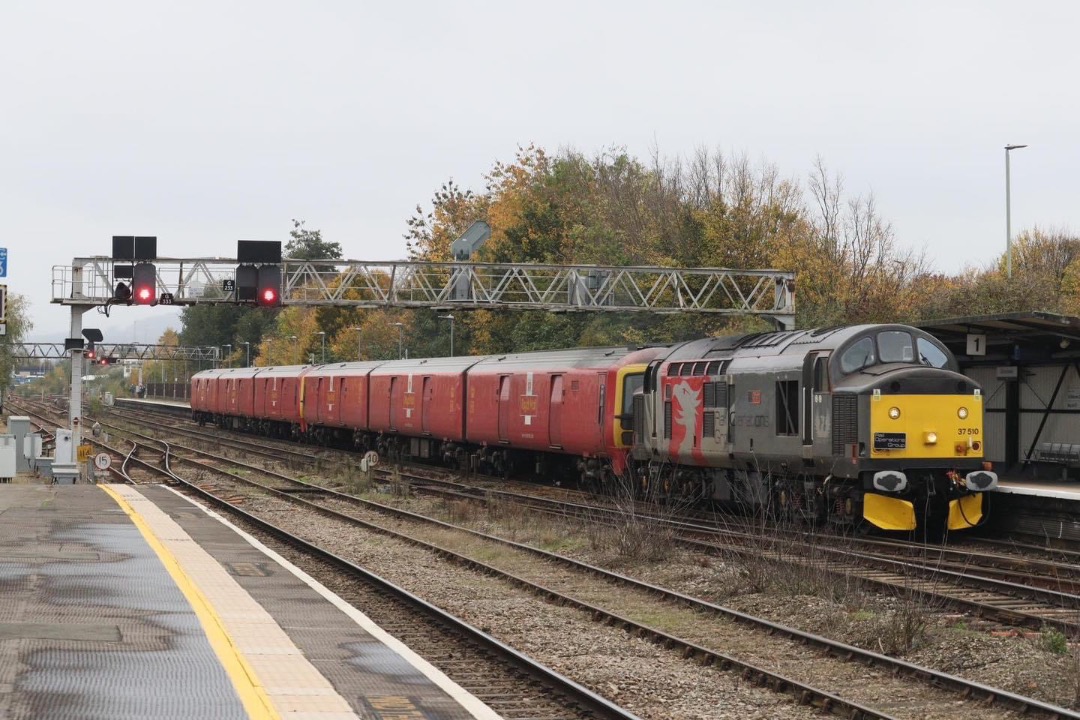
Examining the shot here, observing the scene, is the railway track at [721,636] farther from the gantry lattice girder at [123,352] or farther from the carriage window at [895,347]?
the gantry lattice girder at [123,352]

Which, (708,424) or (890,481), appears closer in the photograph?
(890,481)

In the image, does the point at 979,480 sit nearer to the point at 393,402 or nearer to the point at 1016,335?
the point at 1016,335

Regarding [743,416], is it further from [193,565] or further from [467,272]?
[467,272]

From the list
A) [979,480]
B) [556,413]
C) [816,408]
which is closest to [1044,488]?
[979,480]

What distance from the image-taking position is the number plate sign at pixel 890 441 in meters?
18.2

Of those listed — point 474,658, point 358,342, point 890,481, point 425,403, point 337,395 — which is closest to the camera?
point 474,658

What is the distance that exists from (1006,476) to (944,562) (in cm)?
744

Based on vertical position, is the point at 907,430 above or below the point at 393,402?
below

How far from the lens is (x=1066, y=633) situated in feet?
39.4

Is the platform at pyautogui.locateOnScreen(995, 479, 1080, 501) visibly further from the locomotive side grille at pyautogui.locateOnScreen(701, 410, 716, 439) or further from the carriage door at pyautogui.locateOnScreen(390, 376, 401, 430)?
the carriage door at pyautogui.locateOnScreen(390, 376, 401, 430)

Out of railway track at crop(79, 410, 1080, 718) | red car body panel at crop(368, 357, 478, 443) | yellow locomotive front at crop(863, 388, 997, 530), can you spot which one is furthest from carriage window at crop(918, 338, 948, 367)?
red car body panel at crop(368, 357, 478, 443)

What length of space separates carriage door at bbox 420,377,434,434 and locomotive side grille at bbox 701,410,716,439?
17.5m

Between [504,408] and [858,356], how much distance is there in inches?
601

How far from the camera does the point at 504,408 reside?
33156mm
